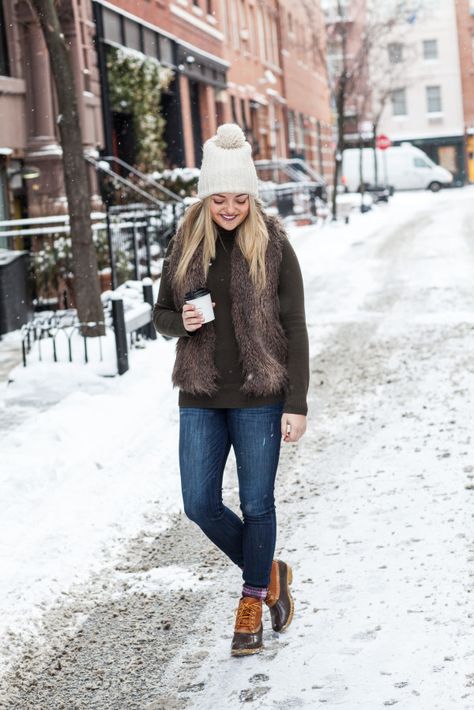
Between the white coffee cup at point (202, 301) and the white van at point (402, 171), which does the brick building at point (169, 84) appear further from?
the white coffee cup at point (202, 301)

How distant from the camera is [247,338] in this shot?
444cm

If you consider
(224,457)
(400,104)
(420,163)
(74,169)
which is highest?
(400,104)

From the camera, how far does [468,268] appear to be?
59.0ft

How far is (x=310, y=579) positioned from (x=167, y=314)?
1505mm

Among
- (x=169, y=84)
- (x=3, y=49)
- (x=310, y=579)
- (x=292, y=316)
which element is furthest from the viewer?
(x=169, y=84)

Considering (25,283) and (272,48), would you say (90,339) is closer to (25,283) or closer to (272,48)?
(25,283)

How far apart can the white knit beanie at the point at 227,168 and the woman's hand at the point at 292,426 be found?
84 centimetres

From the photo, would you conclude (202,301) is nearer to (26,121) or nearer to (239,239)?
(239,239)

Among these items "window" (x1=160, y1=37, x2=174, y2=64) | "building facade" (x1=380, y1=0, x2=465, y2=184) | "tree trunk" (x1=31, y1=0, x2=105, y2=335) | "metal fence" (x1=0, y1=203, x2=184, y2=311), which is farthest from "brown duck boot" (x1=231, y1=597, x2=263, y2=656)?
"building facade" (x1=380, y1=0, x2=465, y2=184)

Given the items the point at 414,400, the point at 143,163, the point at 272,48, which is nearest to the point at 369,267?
the point at 143,163

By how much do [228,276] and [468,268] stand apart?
14.0 meters

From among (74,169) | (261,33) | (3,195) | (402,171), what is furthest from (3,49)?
(402,171)

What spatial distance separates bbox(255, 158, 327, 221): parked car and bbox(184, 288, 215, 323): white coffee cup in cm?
2662

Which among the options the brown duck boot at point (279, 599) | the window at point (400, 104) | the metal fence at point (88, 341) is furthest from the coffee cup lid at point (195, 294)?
the window at point (400, 104)
